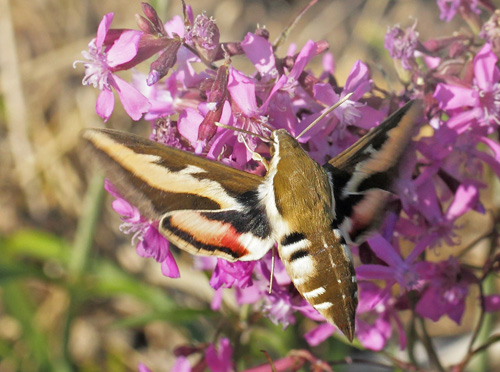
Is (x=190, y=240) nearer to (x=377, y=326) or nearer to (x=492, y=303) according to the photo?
(x=377, y=326)

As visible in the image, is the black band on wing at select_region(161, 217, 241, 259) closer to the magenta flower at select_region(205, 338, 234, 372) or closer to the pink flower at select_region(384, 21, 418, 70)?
the magenta flower at select_region(205, 338, 234, 372)

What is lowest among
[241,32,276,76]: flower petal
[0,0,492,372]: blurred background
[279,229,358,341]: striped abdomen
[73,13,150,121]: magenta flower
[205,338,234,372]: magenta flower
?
[0,0,492,372]: blurred background

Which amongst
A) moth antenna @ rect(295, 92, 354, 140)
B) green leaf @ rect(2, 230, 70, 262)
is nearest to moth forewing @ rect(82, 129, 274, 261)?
moth antenna @ rect(295, 92, 354, 140)

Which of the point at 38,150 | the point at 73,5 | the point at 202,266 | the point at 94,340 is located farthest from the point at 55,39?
the point at 202,266

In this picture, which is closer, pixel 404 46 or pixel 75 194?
pixel 404 46

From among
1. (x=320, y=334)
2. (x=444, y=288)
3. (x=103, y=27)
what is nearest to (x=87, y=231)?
(x=320, y=334)

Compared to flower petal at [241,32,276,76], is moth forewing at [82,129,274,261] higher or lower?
lower

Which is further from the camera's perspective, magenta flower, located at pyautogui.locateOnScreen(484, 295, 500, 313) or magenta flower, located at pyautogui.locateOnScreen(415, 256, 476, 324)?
Result: magenta flower, located at pyautogui.locateOnScreen(484, 295, 500, 313)
